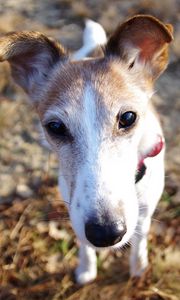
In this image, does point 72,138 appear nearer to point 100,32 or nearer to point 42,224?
point 42,224

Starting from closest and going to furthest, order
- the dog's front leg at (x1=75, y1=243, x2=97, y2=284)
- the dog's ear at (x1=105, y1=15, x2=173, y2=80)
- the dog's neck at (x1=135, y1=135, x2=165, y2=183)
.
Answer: the dog's ear at (x1=105, y1=15, x2=173, y2=80) → the dog's neck at (x1=135, y1=135, x2=165, y2=183) → the dog's front leg at (x1=75, y1=243, x2=97, y2=284)

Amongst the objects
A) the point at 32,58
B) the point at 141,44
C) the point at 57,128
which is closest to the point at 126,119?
the point at 57,128

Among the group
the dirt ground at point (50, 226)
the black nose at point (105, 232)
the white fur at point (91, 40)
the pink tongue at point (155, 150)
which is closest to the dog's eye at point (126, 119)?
the pink tongue at point (155, 150)

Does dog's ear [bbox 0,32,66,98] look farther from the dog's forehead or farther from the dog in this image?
the dog's forehead

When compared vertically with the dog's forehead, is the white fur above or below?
below

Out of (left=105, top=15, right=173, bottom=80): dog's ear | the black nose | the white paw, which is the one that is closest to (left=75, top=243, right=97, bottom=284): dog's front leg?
the white paw

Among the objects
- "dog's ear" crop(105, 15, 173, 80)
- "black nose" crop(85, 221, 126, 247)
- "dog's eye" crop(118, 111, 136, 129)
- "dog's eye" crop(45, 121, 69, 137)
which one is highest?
"dog's ear" crop(105, 15, 173, 80)

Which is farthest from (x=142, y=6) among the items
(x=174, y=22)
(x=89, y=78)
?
(x=89, y=78)

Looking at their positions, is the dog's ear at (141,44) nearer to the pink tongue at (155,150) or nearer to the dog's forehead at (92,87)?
the dog's forehead at (92,87)

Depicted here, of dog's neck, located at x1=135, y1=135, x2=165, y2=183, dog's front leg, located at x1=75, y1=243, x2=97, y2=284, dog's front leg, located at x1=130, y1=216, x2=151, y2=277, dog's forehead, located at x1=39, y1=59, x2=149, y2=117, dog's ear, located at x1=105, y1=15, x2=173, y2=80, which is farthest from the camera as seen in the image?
dog's front leg, located at x1=75, y1=243, x2=97, y2=284
